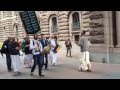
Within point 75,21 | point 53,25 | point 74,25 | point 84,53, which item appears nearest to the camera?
point 84,53

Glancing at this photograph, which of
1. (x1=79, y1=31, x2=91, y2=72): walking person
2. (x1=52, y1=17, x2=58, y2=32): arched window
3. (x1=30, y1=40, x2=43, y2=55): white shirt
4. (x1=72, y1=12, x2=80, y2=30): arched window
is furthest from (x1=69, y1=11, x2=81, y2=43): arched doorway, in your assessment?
(x1=30, y1=40, x2=43, y2=55): white shirt

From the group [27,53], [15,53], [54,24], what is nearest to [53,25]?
[54,24]

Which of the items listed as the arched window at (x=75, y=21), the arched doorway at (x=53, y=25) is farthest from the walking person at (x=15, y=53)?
the arched doorway at (x=53, y=25)

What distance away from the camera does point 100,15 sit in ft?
61.3

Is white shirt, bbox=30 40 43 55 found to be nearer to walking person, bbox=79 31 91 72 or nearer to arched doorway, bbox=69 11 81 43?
walking person, bbox=79 31 91 72

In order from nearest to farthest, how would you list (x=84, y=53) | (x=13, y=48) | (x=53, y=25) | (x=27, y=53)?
(x=13, y=48) < (x=84, y=53) < (x=27, y=53) < (x=53, y=25)

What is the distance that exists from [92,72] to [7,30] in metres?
29.0

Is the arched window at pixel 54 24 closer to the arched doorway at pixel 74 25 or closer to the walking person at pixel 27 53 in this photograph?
the arched doorway at pixel 74 25

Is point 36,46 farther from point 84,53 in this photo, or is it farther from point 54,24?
point 54,24

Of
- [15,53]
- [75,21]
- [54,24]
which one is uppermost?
[75,21]

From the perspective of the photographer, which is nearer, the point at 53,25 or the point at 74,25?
the point at 74,25

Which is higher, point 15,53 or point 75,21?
point 75,21
